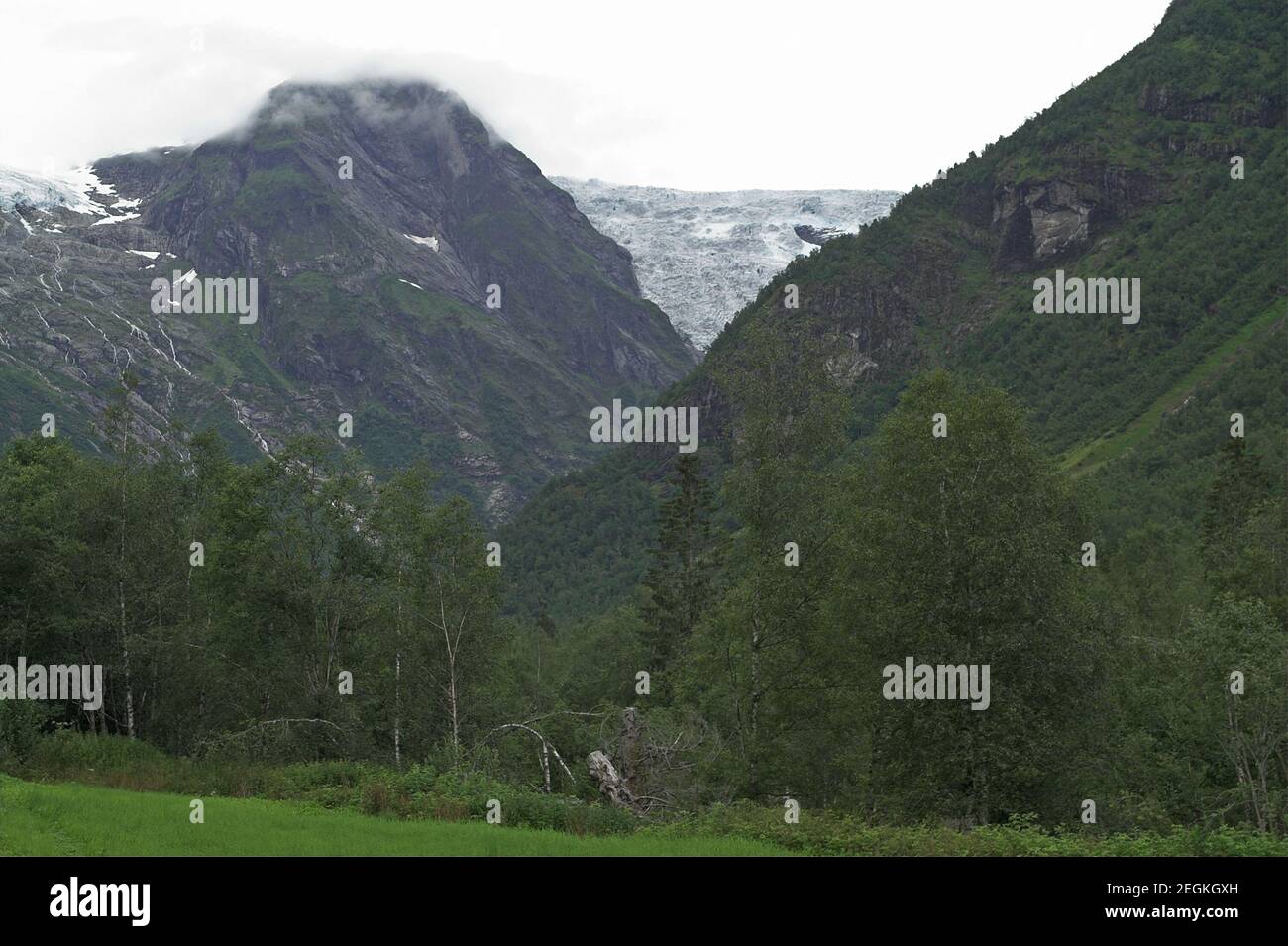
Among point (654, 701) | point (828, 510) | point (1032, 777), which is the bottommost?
point (654, 701)

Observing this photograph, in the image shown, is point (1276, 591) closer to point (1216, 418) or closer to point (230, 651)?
point (230, 651)

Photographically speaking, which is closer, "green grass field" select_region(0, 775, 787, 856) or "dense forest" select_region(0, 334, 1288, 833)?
"green grass field" select_region(0, 775, 787, 856)

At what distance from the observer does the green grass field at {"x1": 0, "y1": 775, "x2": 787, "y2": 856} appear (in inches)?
783

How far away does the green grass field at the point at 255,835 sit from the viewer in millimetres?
19891

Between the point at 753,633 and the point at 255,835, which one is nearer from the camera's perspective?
the point at 255,835

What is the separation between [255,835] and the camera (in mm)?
21406

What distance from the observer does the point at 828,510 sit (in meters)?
36.3

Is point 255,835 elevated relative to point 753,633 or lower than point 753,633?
lower

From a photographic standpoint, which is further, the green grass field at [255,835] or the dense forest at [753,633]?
the dense forest at [753,633]
